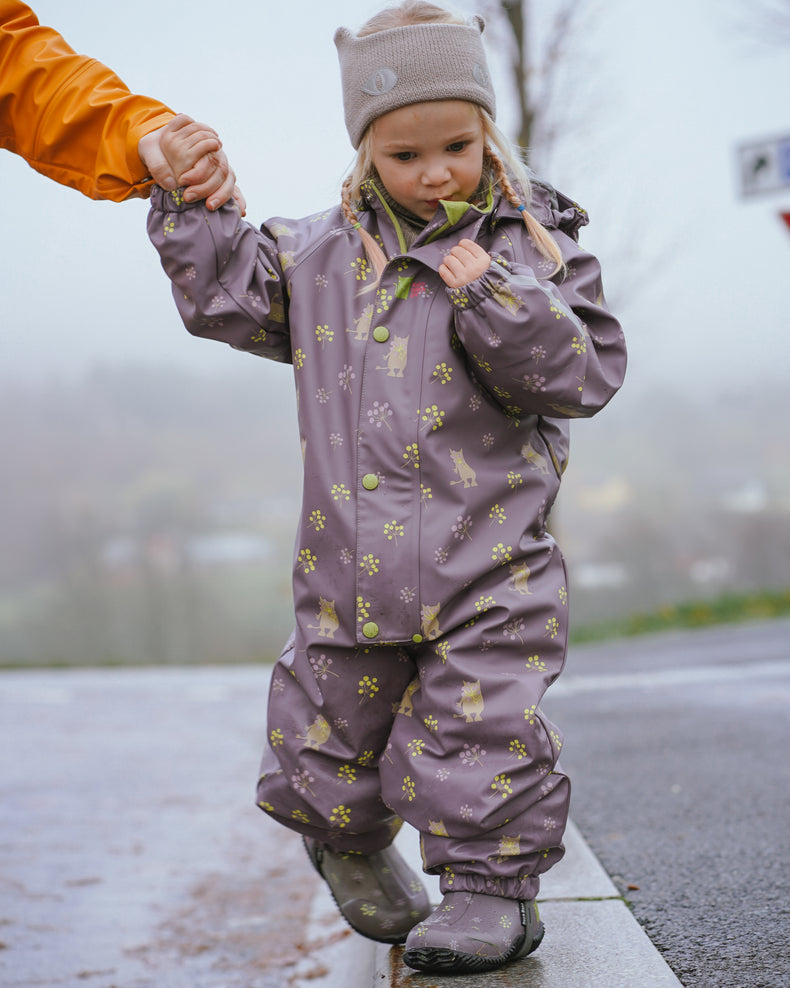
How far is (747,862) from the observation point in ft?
8.36

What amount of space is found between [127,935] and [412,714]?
4.94 ft

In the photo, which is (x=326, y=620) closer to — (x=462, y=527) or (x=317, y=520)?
(x=317, y=520)

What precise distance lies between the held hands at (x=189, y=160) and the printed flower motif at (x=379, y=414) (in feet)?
1.44

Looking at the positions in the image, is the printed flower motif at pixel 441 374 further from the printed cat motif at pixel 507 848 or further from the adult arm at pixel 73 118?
the printed cat motif at pixel 507 848

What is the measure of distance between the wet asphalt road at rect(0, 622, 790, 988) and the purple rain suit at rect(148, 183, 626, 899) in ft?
1.63

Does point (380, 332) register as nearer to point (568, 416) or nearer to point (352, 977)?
point (568, 416)

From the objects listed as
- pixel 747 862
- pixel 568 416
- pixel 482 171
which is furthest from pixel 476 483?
pixel 747 862

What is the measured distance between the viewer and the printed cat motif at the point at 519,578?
1958 millimetres

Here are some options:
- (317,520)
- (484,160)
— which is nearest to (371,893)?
(317,520)

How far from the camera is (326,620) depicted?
79.0 inches

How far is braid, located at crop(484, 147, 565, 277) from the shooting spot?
199cm

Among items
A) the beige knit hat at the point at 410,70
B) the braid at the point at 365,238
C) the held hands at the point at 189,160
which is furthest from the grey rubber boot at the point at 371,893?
the beige knit hat at the point at 410,70

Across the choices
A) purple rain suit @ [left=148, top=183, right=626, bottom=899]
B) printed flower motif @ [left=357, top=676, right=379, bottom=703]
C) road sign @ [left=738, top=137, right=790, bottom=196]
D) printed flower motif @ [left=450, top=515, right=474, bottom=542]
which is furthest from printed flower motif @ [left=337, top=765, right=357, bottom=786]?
road sign @ [left=738, top=137, right=790, bottom=196]

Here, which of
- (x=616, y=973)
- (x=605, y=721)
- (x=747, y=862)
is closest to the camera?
(x=616, y=973)
